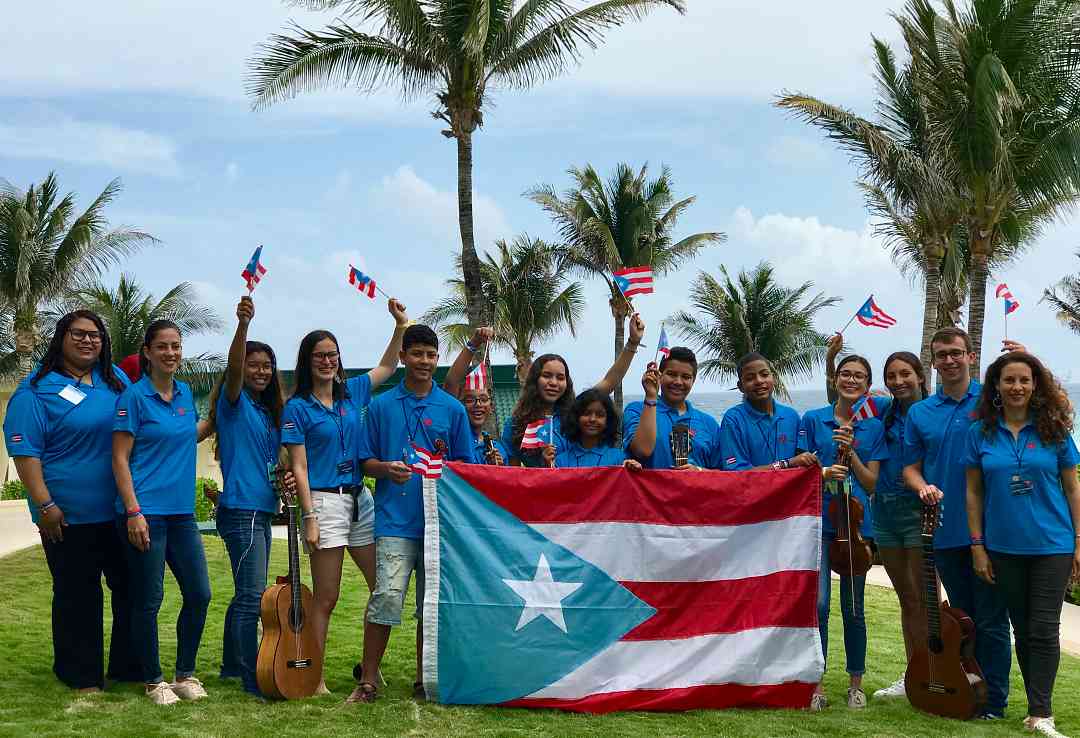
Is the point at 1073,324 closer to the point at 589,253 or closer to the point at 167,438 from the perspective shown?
the point at 589,253

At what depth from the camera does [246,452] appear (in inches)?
244

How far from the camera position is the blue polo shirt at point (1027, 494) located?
5.81 metres

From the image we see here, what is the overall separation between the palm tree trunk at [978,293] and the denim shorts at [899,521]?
46.5 feet

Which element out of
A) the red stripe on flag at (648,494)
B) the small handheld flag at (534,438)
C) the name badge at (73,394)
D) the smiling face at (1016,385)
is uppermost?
the smiling face at (1016,385)

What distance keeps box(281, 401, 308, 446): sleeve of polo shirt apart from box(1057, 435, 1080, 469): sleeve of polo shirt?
3.94 m

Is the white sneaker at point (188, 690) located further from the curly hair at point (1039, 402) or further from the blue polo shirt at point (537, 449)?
the curly hair at point (1039, 402)

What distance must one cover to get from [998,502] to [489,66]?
43.4 ft

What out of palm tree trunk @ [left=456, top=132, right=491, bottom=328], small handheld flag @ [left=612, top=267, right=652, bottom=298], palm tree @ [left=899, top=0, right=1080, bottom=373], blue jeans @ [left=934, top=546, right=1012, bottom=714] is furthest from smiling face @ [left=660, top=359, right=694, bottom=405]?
palm tree @ [left=899, top=0, right=1080, bottom=373]

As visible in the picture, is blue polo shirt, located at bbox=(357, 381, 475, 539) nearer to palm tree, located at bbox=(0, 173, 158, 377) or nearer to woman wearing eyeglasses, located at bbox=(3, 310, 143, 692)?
woman wearing eyeglasses, located at bbox=(3, 310, 143, 692)

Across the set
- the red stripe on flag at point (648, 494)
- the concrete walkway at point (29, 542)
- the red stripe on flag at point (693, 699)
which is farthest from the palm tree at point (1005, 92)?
the red stripe on flag at point (693, 699)

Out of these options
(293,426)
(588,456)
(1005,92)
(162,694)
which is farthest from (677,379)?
(1005,92)

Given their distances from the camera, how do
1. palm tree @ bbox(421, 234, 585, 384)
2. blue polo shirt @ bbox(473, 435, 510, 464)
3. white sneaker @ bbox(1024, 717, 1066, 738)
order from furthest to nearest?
palm tree @ bbox(421, 234, 585, 384) → blue polo shirt @ bbox(473, 435, 510, 464) → white sneaker @ bbox(1024, 717, 1066, 738)

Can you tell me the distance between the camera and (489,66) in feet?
57.8

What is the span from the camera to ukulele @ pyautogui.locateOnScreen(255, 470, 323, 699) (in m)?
6.00
